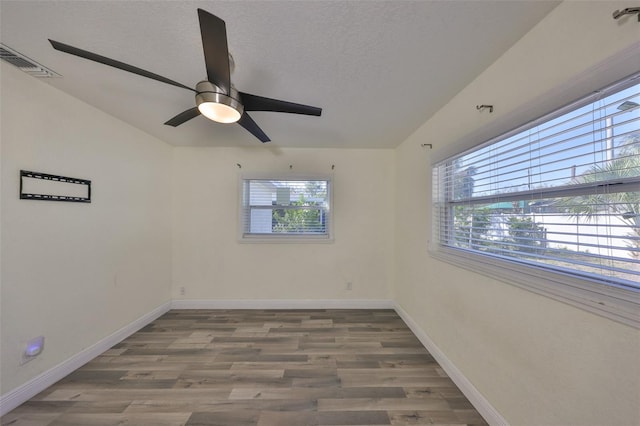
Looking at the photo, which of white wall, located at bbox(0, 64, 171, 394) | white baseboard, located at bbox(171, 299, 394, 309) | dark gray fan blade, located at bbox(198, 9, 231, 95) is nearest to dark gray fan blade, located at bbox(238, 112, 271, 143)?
dark gray fan blade, located at bbox(198, 9, 231, 95)

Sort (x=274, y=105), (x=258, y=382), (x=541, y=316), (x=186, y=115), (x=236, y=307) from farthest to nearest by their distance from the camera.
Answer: (x=236, y=307)
(x=258, y=382)
(x=186, y=115)
(x=274, y=105)
(x=541, y=316)

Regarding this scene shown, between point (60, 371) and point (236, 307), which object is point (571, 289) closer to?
point (236, 307)

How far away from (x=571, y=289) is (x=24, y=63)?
3.44 meters

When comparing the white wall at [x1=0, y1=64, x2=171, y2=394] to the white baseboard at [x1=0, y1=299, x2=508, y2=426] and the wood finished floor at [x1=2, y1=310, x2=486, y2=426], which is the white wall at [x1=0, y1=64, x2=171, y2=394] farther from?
the wood finished floor at [x1=2, y1=310, x2=486, y2=426]

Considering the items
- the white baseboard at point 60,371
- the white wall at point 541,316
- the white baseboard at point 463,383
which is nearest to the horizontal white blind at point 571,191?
the white wall at point 541,316

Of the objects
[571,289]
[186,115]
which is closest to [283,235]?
[186,115]

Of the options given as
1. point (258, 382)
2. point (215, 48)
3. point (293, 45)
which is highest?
point (293, 45)

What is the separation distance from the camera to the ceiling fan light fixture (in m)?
1.32

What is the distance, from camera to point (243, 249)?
3.33 metres

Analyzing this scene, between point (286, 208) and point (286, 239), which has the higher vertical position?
point (286, 208)

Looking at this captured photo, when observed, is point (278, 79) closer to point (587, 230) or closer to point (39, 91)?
point (39, 91)

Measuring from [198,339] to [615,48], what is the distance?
3.59 metres

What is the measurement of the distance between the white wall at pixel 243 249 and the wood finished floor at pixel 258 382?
2.08ft

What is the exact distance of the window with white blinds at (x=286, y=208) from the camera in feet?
11.0
